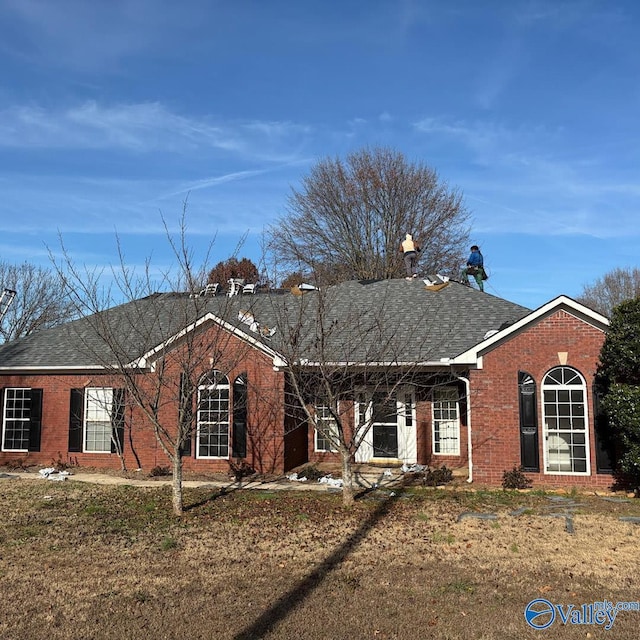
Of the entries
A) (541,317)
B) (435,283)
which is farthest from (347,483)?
(435,283)

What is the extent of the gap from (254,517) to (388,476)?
4981 millimetres

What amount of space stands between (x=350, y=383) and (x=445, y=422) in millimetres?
3478

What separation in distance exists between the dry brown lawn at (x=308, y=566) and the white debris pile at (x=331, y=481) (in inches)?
68.9

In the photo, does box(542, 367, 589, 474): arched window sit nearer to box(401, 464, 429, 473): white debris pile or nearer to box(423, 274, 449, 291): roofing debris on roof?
box(401, 464, 429, 473): white debris pile

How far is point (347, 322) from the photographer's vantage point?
15281mm

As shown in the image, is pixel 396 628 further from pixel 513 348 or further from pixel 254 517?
pixel 513 348

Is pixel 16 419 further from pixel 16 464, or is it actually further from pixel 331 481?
pixel 331 481

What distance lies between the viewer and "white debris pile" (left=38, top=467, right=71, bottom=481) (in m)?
14.5

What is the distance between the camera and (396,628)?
18.3 ft

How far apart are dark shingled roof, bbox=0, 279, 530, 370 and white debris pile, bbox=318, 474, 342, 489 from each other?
2817mm

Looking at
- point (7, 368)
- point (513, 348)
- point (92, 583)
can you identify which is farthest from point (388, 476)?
point (7, 368)

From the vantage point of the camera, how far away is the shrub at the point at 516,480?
41.7 feet

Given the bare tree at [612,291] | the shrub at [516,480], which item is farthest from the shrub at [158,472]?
the bare tree at [612,291]

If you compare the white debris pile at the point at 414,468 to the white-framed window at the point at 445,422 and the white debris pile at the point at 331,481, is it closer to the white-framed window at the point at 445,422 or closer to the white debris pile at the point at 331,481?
the white-framed window at the point at 445,422
